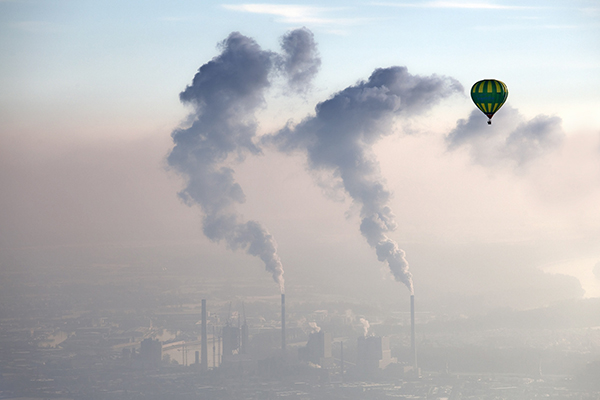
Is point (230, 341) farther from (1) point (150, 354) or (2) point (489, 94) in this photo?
(2) point (489, 94)


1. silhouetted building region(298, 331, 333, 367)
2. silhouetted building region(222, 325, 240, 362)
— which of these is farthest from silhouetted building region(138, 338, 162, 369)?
silhouetted building region(298, 331, 333, 367)

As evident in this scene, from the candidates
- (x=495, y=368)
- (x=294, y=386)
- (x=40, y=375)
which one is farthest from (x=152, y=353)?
(x=495, y=368)

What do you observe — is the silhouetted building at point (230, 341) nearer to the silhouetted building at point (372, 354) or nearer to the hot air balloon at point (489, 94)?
the silhouetted building at point (372, 354)

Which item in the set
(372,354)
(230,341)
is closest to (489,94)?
(372,354)

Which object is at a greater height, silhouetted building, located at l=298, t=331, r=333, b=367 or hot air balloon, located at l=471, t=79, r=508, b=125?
hot air balloon, located at l=471, t=79, r=508, b=125

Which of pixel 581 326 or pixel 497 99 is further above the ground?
pixel 497 99

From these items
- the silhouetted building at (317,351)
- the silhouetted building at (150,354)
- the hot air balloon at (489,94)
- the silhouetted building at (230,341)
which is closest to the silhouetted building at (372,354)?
the silhouetted building at (317,351)

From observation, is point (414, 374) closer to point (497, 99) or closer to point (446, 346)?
point (446, 346)

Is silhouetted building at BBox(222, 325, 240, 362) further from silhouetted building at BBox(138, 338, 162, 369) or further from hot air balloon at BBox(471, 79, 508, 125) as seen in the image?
hot air balloon at BBox(471, 79, 508, 125)
